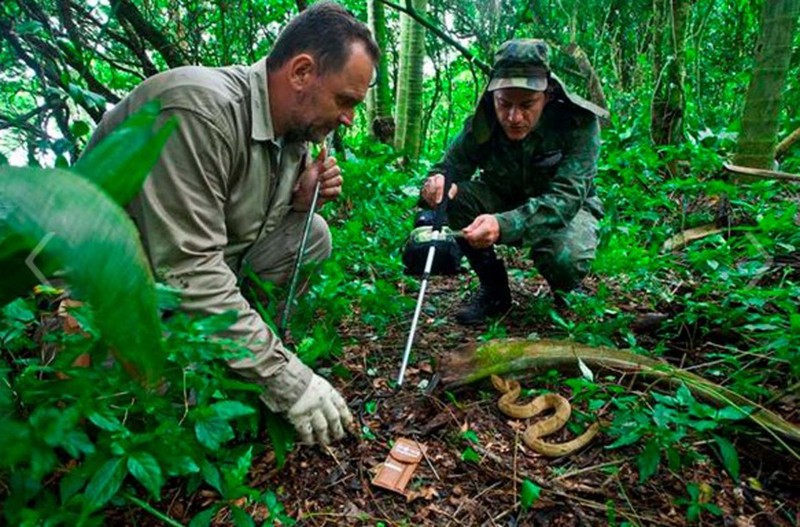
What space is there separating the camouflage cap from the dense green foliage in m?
1.13

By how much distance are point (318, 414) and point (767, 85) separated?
4.11 m

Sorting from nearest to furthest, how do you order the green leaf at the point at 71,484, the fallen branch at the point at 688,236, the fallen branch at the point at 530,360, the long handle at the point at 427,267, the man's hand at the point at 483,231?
1. the green leaf at the point at 71,484
2. the fallen branch at the point at 530,360
3. the long handle at the point at 427,267
4. the man's hand at the point at 483,231
5. the fallen branch at the point at 688,236

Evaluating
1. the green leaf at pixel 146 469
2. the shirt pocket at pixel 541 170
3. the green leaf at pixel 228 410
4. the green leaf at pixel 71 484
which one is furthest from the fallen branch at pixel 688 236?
the green leaf at pixel 71 484

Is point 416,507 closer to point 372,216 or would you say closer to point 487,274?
point 487,274

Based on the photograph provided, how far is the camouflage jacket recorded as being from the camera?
2961mm

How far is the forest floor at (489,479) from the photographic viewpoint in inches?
67.6

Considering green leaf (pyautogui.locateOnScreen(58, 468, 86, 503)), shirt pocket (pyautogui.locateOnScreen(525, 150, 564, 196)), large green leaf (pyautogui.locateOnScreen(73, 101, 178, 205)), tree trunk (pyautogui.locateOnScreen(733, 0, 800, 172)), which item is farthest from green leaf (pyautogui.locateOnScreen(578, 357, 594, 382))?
tree trunk (pyautogui.locateOnScreen(733, 0, 800, 172))

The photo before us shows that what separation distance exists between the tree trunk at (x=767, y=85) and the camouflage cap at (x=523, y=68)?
209 cm

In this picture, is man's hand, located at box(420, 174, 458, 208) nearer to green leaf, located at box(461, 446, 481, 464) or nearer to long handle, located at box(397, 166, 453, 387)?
long handle, located at box(397, 166, 453, 387)

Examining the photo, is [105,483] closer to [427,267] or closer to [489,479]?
[489,479]

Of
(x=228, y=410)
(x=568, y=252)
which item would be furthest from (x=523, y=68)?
(x=228, y=410)

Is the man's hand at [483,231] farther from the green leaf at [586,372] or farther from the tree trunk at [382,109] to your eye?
the tree trunk at [382,109]

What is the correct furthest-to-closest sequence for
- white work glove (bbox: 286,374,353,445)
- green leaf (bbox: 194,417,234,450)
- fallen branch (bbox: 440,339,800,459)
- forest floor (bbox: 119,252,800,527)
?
fallen branch (bbox: 440,339,800,459), white work glove (bbox: 286,374,353,445), forest floor (bbox: 119,252,800,527), green leaf (bbox: 194,417,234,450)

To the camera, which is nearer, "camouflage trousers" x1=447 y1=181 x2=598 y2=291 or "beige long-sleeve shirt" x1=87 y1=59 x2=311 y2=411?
"beige long-sleeve shirt" x1=87 y1=59 x2=311 y2=411
